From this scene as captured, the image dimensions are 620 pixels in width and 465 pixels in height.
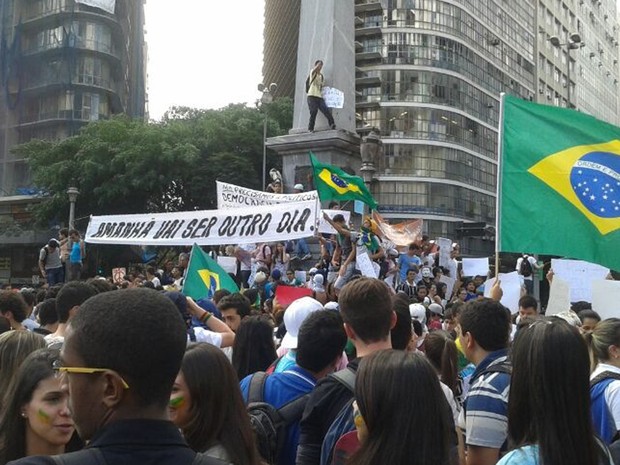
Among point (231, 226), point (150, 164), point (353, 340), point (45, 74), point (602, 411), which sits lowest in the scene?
point (602, 411)

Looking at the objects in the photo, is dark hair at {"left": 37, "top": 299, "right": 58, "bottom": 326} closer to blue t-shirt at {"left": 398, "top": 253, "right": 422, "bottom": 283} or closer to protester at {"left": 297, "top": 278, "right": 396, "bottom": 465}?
protester at {"left": 297, "top": 278, "right": 396, "bottom": 465}

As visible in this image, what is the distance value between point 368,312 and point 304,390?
52cm

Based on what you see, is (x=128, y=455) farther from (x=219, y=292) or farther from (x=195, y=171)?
(x=195, y=171)

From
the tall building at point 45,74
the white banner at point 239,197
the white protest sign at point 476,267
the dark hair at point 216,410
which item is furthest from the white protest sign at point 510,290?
the tall building at point 45,74

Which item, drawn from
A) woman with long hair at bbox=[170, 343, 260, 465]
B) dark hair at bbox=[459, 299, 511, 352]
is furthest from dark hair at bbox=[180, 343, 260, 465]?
dark hair at bbox=[459, 299, 511, 352]

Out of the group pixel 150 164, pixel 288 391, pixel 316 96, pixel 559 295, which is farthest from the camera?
pixel 150 164

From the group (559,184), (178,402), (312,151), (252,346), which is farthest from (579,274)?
(312,151)

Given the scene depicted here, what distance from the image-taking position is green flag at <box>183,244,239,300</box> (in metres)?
7.67

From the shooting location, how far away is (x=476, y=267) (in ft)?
49.1

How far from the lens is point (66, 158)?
118ft

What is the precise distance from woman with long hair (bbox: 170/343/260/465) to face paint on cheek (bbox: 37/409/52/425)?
0.45 meters

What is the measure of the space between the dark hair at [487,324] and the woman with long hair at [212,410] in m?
1.48

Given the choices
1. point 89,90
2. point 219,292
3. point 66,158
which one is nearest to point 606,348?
point 219,292

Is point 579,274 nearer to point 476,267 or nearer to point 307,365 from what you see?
point 476,267
